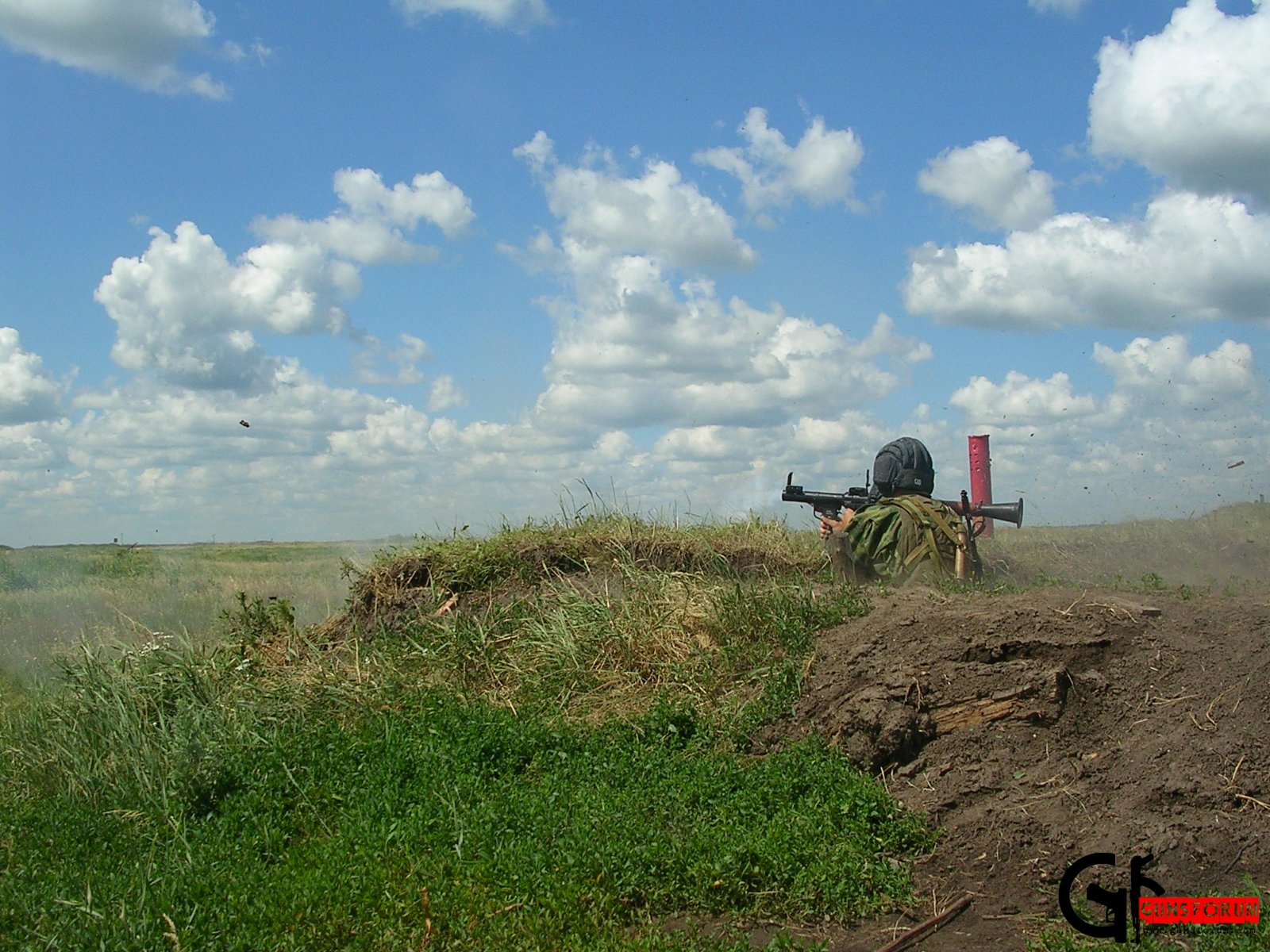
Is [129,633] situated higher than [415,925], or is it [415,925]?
[129,633]

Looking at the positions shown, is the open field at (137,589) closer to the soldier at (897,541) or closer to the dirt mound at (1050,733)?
the soldier at (897,541)

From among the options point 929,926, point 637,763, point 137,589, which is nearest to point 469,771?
point 637,763

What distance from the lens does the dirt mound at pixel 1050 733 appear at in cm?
459

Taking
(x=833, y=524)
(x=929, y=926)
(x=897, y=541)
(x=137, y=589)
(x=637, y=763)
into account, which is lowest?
(x=929, y=926)

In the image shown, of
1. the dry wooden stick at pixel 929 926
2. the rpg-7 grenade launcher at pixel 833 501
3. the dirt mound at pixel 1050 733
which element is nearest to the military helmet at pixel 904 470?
the rpg-7 grenade launcher at pixel 833 501

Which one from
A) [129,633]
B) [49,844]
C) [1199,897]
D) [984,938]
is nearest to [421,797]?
[49,844]

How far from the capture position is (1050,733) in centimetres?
561

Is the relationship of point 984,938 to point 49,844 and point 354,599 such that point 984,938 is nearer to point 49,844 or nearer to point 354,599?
point 49,844

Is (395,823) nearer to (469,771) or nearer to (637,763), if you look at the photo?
(469,771)

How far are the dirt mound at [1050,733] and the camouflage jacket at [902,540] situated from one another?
2.13 meters

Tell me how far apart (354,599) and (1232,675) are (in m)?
6.78

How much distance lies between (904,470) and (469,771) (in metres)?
5.50

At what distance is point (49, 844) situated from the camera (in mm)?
5637

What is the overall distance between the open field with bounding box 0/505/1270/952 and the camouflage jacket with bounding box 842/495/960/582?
0.96 m
